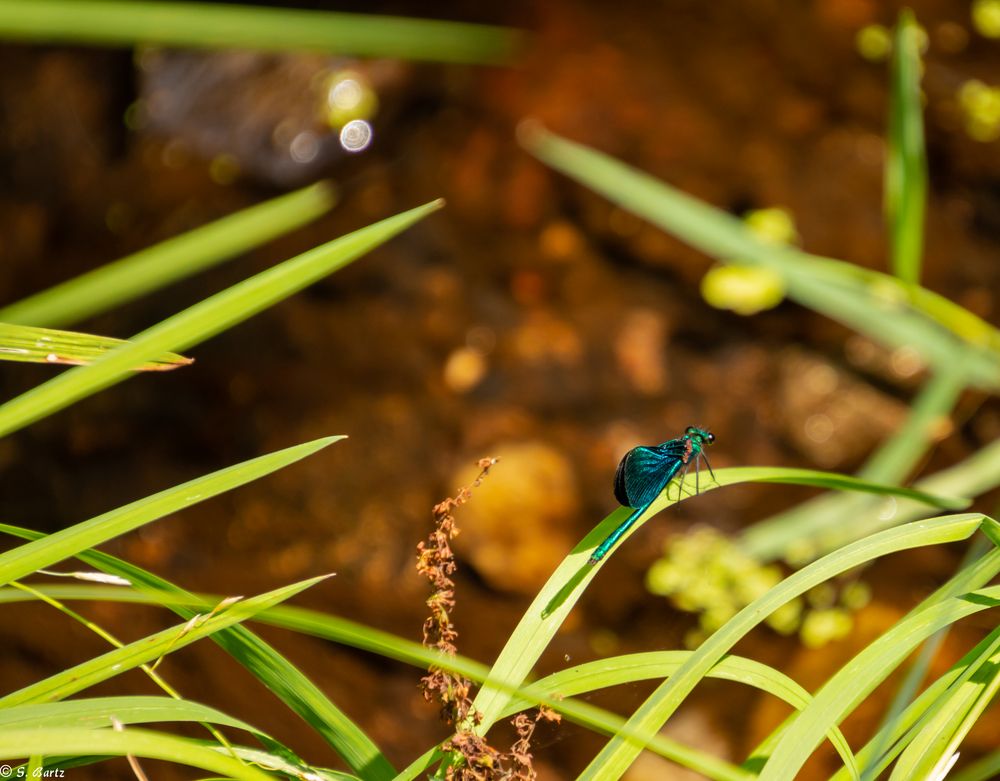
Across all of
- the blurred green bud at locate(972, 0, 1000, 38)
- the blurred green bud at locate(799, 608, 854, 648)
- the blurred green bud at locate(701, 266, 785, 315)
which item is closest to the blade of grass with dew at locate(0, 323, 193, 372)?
the blurred green bud at locate(799, 608, 854, 648)

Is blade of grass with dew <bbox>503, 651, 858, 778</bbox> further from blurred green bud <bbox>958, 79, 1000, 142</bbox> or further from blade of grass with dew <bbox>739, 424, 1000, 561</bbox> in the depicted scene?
blurred green bud <bbox>958, 79, 1000, 142</bbox>

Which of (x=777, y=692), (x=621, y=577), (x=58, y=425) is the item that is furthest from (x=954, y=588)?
(x=58, y=425)

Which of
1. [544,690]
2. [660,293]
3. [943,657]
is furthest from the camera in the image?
[660,293]

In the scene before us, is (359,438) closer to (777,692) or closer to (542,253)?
(542,253)

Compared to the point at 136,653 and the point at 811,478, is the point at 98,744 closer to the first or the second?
the point at 136,653

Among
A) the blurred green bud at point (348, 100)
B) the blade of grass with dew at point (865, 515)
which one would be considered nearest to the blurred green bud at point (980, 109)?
the blade of grass with dew at point (865, 515)

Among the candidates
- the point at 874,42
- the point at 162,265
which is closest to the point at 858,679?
the point at 162,265

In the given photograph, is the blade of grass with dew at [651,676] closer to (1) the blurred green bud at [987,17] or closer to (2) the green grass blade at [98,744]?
(2) the green grass blade at [98,744]
